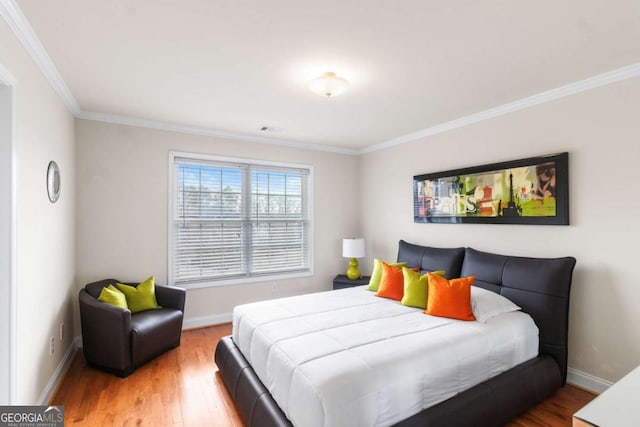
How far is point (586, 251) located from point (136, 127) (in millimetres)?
4723

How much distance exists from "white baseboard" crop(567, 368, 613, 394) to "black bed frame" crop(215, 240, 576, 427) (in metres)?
0.22

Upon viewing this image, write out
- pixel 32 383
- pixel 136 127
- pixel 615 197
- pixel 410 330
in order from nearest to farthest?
pixel 32 383 → pixel 410 330 → pixel 615 197 → pixel 136 127

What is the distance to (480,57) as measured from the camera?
2258mm

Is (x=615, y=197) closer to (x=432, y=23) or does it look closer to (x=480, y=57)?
(x=480, y=57)

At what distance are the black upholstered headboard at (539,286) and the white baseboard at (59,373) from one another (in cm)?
379

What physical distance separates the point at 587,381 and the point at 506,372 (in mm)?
984

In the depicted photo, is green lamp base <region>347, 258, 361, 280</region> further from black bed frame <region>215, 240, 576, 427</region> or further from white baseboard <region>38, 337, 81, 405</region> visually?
white baseboard <region>38, 337, 81, 405</region>

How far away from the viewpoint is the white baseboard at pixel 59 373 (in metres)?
2.40

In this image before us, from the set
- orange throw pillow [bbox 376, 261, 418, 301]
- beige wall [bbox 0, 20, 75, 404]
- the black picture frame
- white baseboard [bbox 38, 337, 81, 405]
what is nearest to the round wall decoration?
beige wall [bbox 0, 20, 75, 404]

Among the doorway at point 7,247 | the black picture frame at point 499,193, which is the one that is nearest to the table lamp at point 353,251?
the black picture frame at point 499,193

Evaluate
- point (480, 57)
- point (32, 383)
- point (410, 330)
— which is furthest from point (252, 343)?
point (480, 57)

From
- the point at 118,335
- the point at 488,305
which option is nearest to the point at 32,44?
the point at 118,335

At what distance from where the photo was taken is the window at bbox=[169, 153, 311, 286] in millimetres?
4016

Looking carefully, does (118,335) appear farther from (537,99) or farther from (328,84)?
(537,99)
